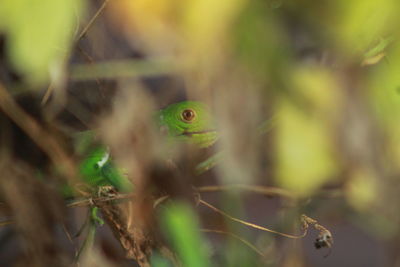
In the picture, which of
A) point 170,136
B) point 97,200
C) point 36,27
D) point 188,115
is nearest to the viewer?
point 36,27

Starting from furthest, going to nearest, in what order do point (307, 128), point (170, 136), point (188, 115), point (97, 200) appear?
point (188, 115), point (170, 136), point (97, 200), point (307, 128)

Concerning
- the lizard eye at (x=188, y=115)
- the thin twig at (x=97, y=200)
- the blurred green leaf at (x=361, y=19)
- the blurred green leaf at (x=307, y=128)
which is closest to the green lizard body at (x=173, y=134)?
the lizard eye at (x=188, y=115)

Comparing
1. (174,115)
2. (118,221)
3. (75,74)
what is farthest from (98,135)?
(118,221)

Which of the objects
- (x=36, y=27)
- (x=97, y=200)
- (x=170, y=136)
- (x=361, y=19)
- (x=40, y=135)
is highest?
(x=170, y=136)

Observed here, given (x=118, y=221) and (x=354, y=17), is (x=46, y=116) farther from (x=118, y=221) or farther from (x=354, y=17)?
(x=354, y=17)

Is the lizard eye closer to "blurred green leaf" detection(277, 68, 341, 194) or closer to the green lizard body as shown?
the green lizard body

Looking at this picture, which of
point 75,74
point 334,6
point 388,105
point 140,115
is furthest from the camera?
point 75,74

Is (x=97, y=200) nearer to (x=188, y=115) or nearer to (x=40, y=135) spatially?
(x=40, y=135)

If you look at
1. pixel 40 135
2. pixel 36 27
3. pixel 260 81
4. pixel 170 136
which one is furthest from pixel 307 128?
pixel 170 136

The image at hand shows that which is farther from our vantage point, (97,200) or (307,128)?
(97,200)
